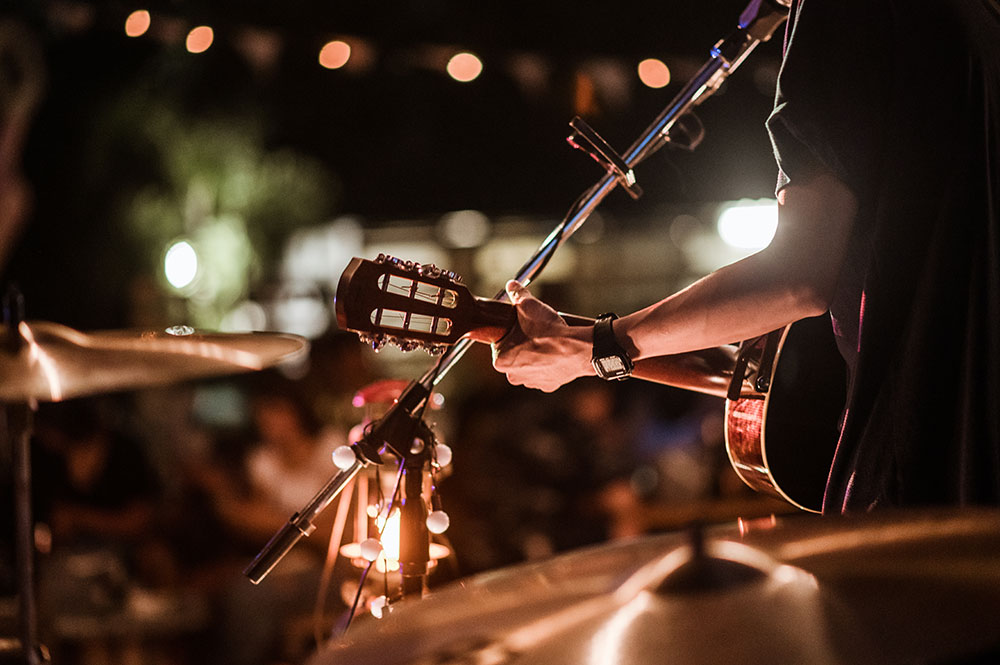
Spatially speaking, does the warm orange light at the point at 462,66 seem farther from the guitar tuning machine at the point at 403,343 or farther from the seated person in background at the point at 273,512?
the guitar tuning machine at the point at 403,343

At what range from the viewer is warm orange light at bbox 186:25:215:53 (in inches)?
180

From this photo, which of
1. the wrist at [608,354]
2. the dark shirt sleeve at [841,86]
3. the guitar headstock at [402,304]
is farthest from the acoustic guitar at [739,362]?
the dark shirt sleeve at [841,86]

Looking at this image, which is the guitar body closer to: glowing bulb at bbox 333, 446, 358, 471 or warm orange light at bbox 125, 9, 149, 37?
glowing bulb at bbox 333, 446, 358, 471

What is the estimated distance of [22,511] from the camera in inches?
76.4

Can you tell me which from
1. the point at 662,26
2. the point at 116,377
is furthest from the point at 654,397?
the point at 116,377

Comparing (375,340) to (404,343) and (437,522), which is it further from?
(437,522)

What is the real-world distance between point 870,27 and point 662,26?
487 cm

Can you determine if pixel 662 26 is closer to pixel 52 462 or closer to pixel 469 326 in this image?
pixel 52 462

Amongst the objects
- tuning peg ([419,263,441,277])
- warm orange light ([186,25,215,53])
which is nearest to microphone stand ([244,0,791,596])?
tuning peg ([419,263,441,277])

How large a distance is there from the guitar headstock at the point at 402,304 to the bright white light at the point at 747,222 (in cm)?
992

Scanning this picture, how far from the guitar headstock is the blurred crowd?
56.8 inches

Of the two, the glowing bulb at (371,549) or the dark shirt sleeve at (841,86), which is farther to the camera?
the glowing bulb at (371,549)

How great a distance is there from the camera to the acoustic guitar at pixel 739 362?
1575 millimetres

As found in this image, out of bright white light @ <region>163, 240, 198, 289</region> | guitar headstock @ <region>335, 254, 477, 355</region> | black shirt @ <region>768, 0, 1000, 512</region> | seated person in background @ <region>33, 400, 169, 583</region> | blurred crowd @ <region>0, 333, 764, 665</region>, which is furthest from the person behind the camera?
bright white light @ <region>163, 240, 198, 289</region>
